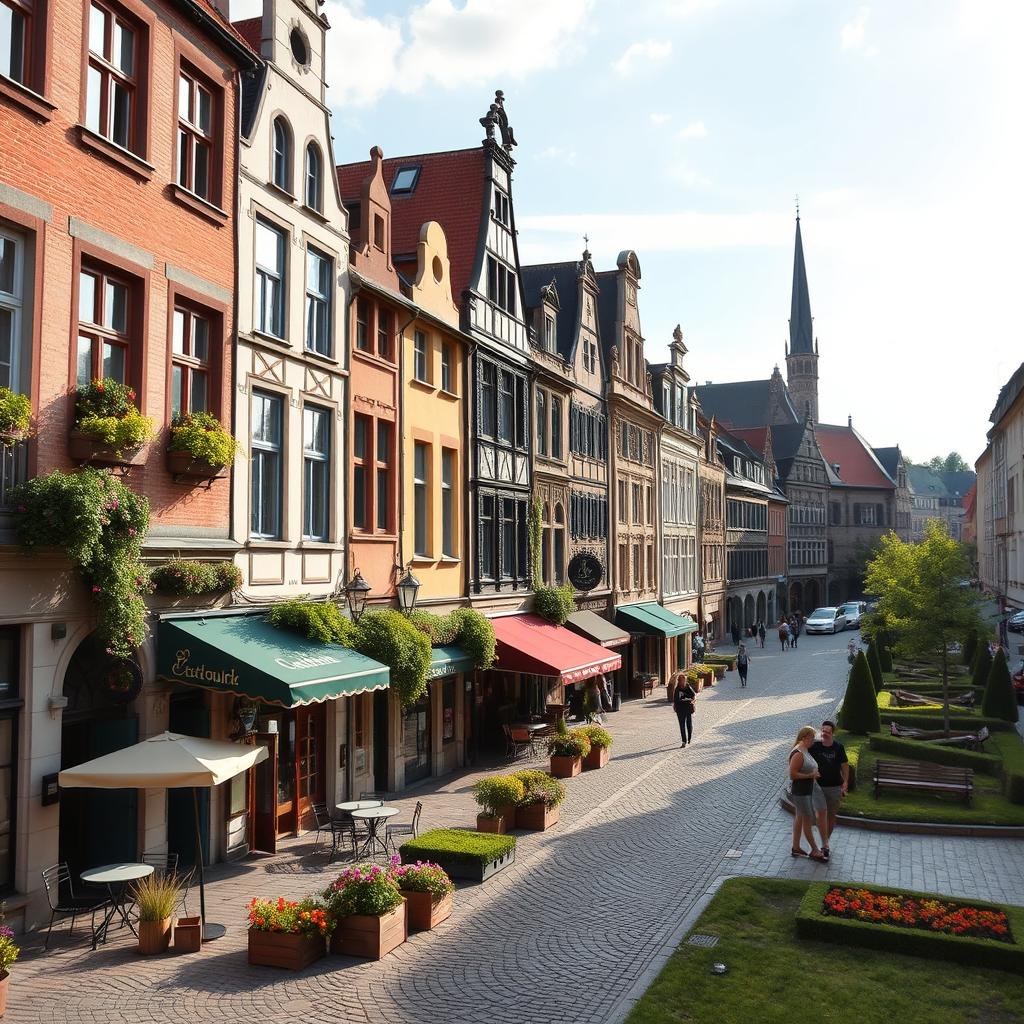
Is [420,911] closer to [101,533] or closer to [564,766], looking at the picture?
[101,533]

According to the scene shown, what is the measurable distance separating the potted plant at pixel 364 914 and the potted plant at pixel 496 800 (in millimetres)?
5593

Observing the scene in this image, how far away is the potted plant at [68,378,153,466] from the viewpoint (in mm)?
12398

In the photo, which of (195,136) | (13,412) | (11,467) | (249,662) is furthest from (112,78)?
(249,662)

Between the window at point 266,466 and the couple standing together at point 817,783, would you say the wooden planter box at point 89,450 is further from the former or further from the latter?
the couple standing together at point 817,783

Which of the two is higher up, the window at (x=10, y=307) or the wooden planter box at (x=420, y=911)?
the window at (x=10, y=307)

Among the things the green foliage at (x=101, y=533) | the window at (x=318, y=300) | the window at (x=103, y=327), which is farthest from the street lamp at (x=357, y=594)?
the window at (x=103, y=327)

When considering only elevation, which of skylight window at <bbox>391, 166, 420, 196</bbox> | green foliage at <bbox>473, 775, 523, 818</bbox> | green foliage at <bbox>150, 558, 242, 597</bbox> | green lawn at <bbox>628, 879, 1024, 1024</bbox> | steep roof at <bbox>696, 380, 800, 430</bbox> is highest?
steep roof at <bbox>696, 380, 800, 430</bbox>

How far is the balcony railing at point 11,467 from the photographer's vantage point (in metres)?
11.5

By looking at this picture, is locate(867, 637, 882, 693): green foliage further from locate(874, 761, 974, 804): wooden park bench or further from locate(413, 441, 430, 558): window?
locate(413, 441, 430, 558): window

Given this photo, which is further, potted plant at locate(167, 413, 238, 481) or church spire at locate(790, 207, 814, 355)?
church spire at locate(790, 207, 814, 355)

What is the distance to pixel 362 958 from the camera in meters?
11.6

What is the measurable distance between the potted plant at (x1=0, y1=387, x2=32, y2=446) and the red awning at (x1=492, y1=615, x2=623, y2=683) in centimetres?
1496

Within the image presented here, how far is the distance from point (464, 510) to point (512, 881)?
1176 cm

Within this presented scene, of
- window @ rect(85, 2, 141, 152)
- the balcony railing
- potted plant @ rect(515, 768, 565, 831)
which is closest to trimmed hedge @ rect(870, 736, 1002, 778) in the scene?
potted plant @ rect(515, 768, 565, 831)
